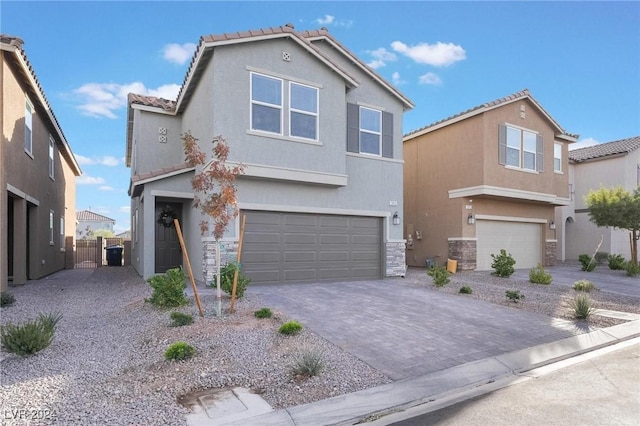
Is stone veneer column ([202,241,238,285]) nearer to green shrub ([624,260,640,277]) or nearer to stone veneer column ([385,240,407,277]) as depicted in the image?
stone veneer column ([385,240,407,277])

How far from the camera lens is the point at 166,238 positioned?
14.5 metres

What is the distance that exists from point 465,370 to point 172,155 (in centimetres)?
1320

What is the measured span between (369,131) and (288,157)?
363cm

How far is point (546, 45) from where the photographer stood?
14.1 m

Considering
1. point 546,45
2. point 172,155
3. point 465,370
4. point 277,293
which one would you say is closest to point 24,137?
point 172,155

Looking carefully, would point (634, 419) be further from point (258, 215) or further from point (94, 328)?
point (258, 215)

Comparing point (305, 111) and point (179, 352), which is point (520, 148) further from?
point (179, 352)

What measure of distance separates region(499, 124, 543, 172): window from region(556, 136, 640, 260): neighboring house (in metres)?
6.70

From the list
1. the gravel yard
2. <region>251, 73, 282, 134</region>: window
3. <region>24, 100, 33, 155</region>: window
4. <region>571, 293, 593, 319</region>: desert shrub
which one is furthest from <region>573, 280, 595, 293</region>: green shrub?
<region>24, 100, 33, 155</region>: window

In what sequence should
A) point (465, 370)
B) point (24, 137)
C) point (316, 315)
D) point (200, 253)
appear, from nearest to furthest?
point (465, 370) → point (316, 315) → point (200, 253) → point (24, 137)

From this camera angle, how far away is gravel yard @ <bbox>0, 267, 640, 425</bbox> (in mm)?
4297

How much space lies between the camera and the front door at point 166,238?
14.4 metres

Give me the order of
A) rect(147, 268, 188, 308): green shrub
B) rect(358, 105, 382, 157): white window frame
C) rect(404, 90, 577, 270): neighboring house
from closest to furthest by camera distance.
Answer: rect(147, 268, 188, 308): green shrub → rect(358, 105, 382, 157): white window frame → rect(404, 90, 577, 270): neighboring house

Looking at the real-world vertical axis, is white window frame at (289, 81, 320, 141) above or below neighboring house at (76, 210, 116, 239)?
above
